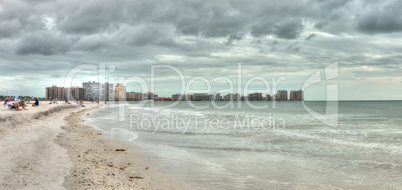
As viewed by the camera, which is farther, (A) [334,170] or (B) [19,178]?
(A) [334,170]

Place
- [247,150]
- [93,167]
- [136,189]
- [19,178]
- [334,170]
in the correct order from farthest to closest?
1. [247,150]
2. [334,170]
3. [93,167]
4. [136,189]
5. [19,178]

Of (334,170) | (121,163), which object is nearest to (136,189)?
(121,163)

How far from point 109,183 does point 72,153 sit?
4.10 meters

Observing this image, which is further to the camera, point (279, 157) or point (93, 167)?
point (279, 157)

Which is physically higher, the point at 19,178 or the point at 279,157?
the point at 19,178

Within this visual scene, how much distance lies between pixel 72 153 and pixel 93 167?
7.56 ft

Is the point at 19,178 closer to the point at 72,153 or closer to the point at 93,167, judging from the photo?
the point at 93,167

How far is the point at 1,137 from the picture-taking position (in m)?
10.7

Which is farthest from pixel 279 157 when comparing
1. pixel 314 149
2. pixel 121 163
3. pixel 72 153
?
pixel 72 153

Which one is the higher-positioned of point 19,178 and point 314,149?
point 19,178

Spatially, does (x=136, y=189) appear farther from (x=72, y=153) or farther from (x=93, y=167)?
(x=72, y=153)

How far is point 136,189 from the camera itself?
6.95 m

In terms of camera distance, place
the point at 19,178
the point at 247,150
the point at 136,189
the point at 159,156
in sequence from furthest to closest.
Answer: the point at 247,150
the point at 159,156
the point at 136,189
the point at 19,178

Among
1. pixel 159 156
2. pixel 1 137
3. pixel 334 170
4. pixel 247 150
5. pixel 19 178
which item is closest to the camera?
pixel 19 178
